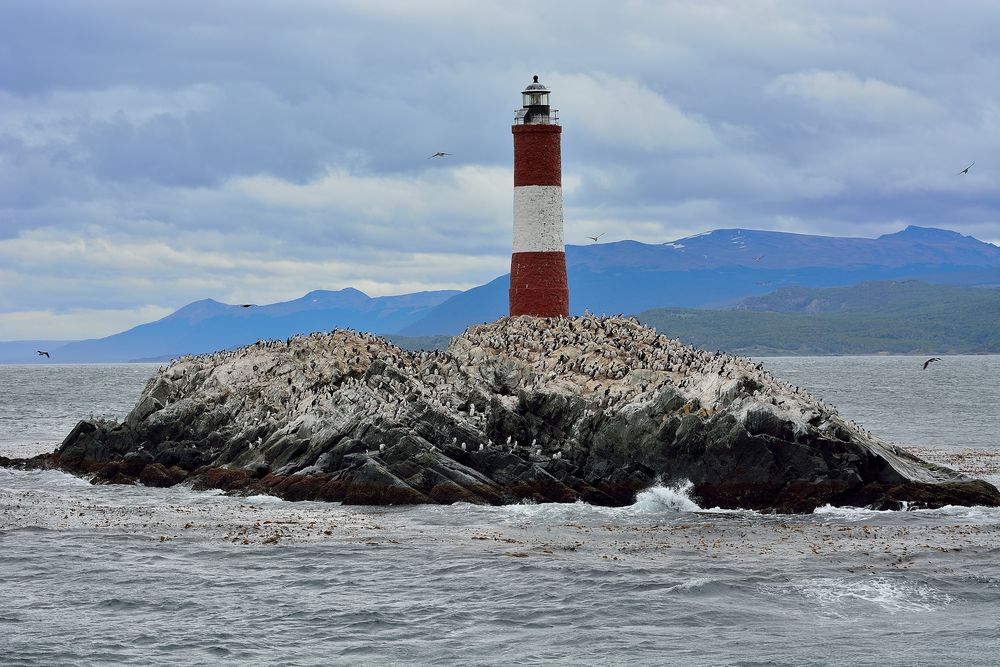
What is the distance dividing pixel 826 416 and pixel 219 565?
17105 millimetres

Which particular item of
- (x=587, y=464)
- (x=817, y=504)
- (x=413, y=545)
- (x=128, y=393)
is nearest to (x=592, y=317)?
(x=587, y=464)

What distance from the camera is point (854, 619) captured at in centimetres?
2227

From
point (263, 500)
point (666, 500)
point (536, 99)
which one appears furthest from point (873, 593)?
point (536, 99)

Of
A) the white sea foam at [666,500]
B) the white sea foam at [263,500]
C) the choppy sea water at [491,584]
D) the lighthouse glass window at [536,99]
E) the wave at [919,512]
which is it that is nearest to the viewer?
the choppy sea water at [491,584]

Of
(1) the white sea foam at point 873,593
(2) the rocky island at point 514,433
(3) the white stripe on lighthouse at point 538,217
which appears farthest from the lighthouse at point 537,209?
(1) the white sea foam at point 873,593

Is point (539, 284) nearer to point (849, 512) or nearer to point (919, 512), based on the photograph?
point (849, 512)

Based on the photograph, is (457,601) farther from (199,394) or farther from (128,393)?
(128,393)

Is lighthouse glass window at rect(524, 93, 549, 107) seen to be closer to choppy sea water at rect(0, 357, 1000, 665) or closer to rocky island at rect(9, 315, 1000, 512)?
rocky island at rect(9, 315, 1000, 512)

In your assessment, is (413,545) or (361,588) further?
(413,545)

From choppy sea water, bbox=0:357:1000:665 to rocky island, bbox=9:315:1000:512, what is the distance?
125 cm

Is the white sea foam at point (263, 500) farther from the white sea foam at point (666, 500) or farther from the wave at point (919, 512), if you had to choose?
the wave at point (919, 512)

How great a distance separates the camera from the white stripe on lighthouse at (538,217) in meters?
48.7

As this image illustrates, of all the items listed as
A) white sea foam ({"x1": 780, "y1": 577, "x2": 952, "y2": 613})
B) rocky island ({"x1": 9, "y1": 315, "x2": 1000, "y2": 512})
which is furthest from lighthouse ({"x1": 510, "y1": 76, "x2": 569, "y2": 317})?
white sea foam ({"x1": 780, "y1": 577, "x2": 952, "y2": 613})

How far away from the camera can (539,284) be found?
49.5 metres
